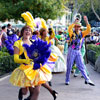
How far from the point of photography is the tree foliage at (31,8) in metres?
22.6

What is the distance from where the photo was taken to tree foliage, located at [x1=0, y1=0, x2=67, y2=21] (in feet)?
74.2

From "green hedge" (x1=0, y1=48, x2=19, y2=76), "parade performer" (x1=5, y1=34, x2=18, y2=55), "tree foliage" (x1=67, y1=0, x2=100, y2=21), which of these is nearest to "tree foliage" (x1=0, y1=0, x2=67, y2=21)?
"parade performer" (x1=5, y1=34, x2=18, y2=55)

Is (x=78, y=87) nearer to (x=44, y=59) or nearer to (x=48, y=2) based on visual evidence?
(x=44, y=59)

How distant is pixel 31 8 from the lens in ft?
74.5

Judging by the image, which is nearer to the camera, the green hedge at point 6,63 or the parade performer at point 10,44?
the green hedge at point 6,63

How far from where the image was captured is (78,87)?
864 centimetres

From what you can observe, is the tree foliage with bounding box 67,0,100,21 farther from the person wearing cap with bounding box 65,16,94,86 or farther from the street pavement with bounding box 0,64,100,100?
the person wearing cap with bounding box 65,16,94,86

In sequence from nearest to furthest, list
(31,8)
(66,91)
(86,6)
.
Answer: (66,91) → (31,8) → (86,6)

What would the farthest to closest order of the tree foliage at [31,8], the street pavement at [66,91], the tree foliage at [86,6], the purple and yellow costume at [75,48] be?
the tree foliage at [86,6]
the tree foliage at [31,8]
the purple and yellow costume at [75,48]
the street pavement at [66,91]

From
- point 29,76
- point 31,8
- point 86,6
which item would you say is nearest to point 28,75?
point 29,76

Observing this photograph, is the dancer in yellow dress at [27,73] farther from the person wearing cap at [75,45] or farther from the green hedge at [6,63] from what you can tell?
the green hedge at [6,63]

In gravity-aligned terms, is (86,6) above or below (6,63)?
above

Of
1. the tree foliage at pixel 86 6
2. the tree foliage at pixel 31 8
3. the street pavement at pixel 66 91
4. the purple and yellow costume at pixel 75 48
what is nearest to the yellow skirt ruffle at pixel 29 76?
the street pavement at pixel 66 91

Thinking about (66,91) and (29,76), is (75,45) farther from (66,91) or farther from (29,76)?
(29,76)
